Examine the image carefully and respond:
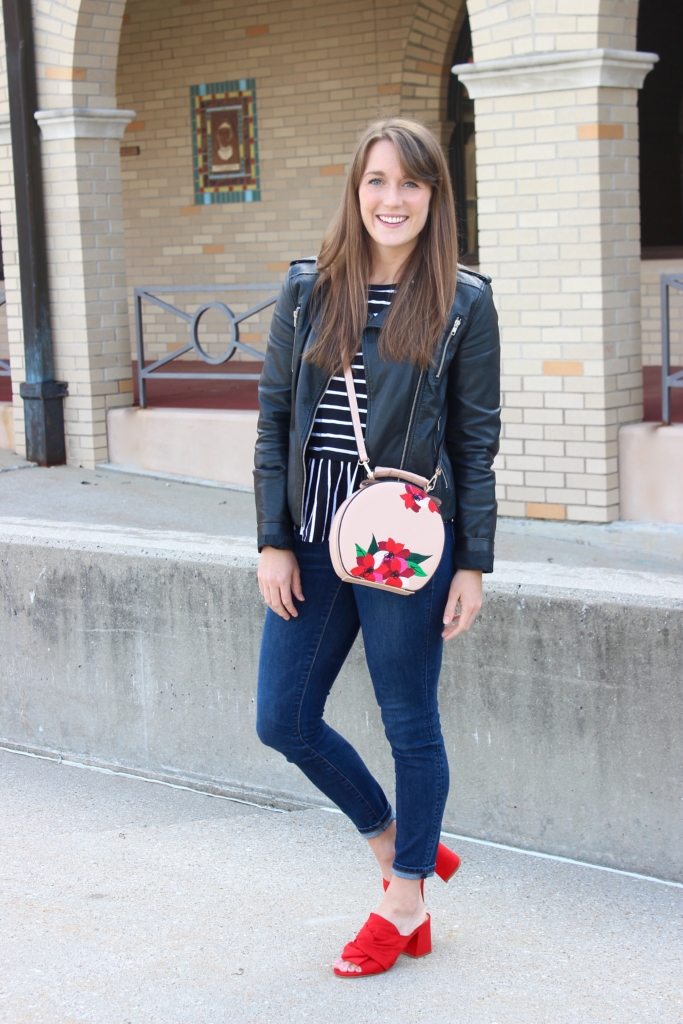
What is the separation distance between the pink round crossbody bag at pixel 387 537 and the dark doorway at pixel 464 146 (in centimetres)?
781

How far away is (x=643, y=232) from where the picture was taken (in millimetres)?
10219

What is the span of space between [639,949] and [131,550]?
1.96m

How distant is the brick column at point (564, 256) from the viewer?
616 centimetres

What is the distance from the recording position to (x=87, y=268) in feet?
27.2

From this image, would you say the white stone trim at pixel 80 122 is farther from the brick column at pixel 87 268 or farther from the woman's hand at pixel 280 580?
the woman's hand at pixel 280 580

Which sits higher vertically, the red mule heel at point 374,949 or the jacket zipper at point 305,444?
the jacket zipper at point 305,444

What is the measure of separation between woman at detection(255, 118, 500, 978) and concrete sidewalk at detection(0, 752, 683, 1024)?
0.56ft

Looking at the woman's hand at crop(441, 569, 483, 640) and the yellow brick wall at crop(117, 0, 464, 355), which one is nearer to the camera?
the woman's hand at crop(441, 569, 483, 640)

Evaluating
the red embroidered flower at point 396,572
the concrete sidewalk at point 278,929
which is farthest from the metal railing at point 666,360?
the red embroidered flower at point 396,572

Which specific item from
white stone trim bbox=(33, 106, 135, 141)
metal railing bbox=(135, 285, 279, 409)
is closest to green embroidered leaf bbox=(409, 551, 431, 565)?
metal railing bbox=(135, 285, 279, 409)

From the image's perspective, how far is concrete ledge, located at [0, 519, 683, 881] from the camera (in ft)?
10.2

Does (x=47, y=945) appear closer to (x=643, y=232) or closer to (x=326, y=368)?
(x=326, y=368)

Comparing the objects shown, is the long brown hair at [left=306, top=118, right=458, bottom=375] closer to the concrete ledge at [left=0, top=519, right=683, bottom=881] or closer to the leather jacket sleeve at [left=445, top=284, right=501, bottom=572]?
the leather jacket sleeve at [left=445, top=284, right=501, bottom=572]

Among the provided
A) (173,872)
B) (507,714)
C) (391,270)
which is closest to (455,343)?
(391,270)
